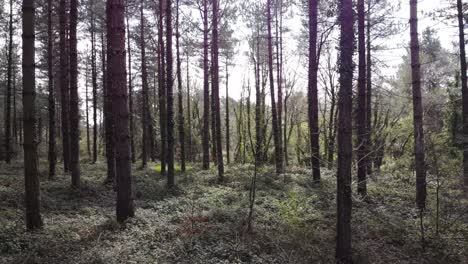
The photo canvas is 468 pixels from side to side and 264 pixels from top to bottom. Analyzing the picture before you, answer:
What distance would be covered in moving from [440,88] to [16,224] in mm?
28903

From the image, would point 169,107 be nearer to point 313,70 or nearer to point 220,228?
point 313,70

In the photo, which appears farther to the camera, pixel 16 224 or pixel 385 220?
pixel 385 220

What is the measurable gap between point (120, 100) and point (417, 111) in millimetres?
7721

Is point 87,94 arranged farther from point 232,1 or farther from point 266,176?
point 266,176

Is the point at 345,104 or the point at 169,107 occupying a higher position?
the point at 169,107

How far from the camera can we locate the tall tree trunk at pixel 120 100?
7328 mm

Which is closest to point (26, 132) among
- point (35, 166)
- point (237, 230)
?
point (35, 166)

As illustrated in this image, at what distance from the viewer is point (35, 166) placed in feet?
20.9

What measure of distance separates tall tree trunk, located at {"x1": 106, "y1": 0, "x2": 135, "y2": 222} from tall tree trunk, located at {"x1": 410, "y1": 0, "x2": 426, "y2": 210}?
7574mm

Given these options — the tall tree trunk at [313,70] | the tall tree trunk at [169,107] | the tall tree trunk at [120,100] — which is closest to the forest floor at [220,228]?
the tall tree trunk at [120,100]

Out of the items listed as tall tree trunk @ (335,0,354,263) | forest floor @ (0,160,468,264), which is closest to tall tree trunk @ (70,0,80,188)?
forest floor @ (0,160,468,264)

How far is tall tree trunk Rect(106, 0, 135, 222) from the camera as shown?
24.0ft

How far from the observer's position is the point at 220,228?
760 centimetres

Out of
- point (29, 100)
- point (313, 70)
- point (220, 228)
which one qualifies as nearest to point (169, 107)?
point (313, 70)
